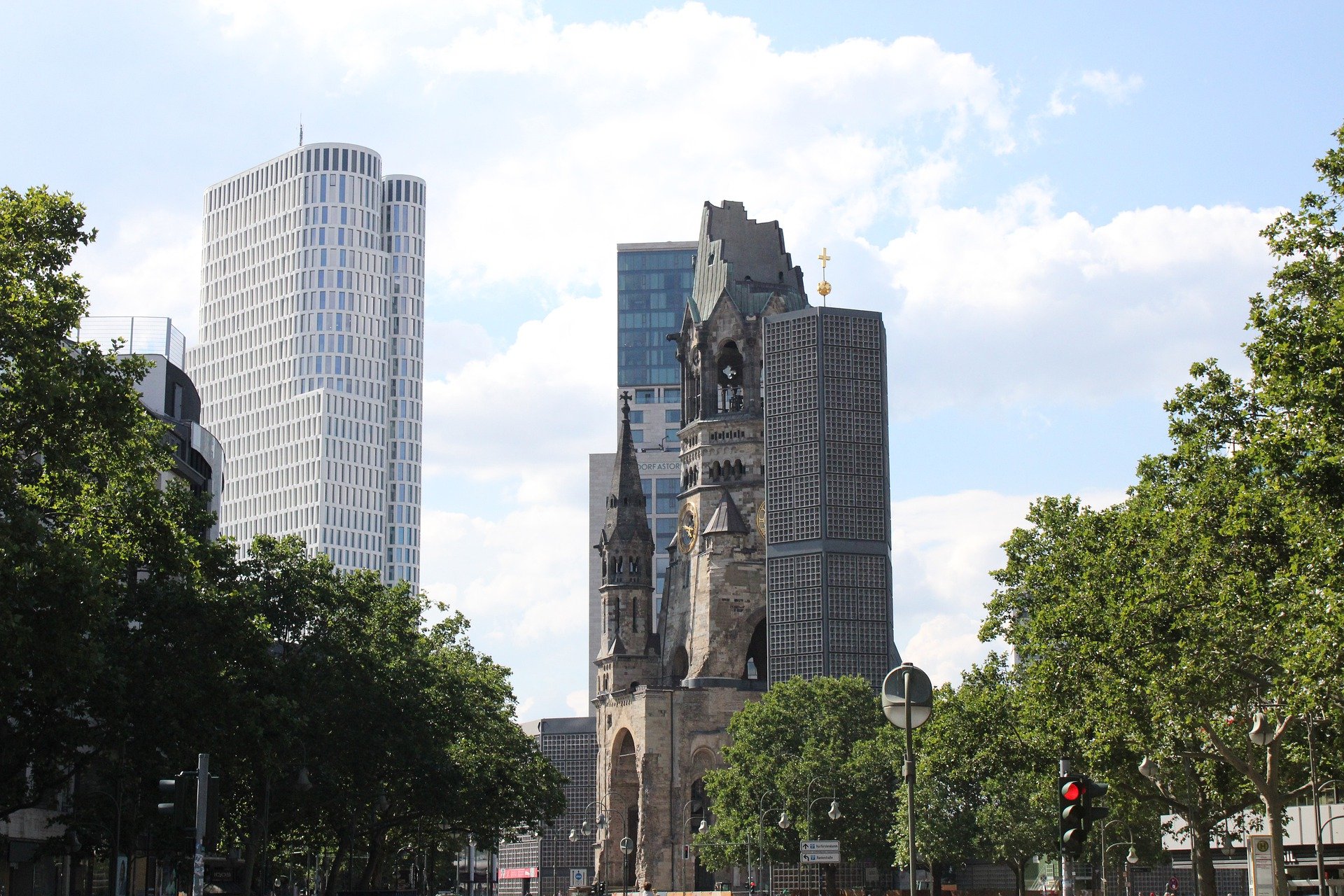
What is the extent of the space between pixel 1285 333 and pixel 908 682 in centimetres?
1260

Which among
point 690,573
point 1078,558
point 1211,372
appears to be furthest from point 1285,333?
point 690,573

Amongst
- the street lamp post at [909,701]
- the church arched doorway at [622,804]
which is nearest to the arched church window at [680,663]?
the church arched doorway at [622,804]

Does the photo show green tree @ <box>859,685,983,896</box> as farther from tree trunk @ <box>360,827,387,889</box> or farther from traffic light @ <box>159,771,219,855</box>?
traffic light @ <box>159,771,219,855</box>

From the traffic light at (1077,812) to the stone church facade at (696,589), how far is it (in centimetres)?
8954

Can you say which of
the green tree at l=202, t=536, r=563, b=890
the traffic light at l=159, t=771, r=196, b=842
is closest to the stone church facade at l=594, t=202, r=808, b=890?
the green tree at l=202, t=536, r=563, b=890

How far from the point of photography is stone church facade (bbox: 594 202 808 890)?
385 ft

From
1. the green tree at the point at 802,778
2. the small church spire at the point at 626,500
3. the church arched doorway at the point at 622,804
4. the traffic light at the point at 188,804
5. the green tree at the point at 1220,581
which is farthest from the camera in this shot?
the small church spire at the point at 626,500

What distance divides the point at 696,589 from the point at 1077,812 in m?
99.0

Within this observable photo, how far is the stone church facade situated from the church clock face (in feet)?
A: 0.38

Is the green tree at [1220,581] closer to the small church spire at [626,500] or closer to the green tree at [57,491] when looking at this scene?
the green tree at [57,491]

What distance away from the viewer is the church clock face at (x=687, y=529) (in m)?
125

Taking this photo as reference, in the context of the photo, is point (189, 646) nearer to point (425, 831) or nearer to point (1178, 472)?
point (1178, 472)

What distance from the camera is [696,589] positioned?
123 metres

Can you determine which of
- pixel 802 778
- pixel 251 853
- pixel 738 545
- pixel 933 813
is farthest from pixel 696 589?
pixel 251 853
